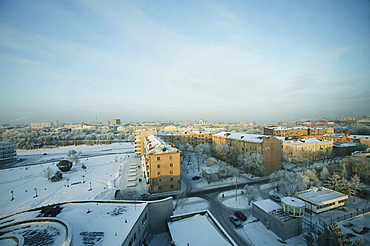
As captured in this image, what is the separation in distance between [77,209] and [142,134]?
3309 centimetres

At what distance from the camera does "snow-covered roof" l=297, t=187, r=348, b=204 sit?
→ 55.9ft

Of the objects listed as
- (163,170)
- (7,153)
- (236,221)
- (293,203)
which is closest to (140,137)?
(163,170)

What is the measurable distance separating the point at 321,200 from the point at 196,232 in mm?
14719

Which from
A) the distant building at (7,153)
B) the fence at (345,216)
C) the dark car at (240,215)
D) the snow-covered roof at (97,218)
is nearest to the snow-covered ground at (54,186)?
the distant building at (7,153)

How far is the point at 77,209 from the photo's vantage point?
39.9 feet

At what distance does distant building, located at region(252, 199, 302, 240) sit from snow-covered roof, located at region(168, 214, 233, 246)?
5890mm

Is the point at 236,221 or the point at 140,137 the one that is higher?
the point at 140,137

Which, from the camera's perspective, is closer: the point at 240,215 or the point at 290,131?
the point at 240,215

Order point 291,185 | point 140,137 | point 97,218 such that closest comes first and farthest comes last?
1. point 97,218
2. point 291,185
3. point 140,137

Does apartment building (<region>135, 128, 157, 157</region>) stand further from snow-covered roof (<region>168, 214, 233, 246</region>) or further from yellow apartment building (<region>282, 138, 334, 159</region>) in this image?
snow-covered roof (<region>168, 214, 233, 246</region>)

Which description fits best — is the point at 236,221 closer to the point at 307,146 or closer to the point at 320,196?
the point at 320,196

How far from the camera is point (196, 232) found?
11.2 m

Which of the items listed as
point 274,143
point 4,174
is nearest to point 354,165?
point 274,143

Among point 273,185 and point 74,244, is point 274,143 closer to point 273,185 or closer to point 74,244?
point 273,185
